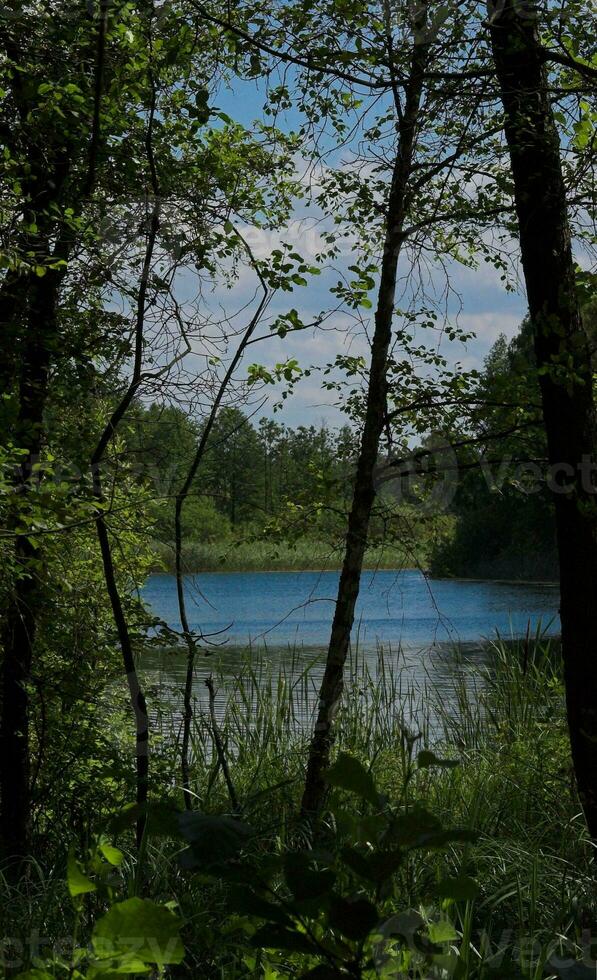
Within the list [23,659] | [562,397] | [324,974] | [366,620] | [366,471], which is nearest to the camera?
[324,974]

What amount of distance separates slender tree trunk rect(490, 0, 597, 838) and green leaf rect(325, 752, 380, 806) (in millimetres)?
2682

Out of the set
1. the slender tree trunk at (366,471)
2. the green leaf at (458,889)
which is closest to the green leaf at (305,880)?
the green leaf at (458,889)

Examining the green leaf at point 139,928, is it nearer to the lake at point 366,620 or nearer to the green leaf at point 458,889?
the green leaf at point 458,889

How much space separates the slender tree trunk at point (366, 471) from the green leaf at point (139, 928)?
304cm

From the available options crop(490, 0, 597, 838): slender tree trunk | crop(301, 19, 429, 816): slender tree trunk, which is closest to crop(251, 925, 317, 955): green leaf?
crop(490, 0, 597, 838): slender tree trunk

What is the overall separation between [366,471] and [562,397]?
1018 mm

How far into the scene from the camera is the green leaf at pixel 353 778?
94 centimetres

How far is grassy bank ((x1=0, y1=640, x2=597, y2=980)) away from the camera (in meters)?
1.00

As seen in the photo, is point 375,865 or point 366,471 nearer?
point 375,865

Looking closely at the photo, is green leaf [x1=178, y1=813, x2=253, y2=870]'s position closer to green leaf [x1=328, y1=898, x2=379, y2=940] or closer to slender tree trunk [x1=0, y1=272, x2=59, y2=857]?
green leaf [x1=328, y1=898, x2=379, y2=940]

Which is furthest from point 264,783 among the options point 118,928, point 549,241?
point 118,928

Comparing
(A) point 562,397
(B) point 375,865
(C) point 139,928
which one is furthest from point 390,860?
(A) point 562,397

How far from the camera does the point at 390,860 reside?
1.00m

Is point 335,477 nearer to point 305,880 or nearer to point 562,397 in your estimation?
point 562,397
